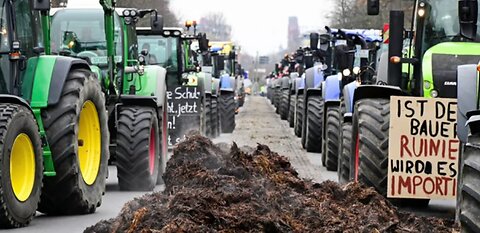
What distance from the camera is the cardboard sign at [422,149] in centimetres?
999

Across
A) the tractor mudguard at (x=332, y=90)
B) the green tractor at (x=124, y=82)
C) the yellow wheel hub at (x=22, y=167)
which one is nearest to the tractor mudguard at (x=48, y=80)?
the yellow wheel hub at (x=22, y=167)

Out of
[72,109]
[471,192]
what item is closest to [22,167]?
[72,109]

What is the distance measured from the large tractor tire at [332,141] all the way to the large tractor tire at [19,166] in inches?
304

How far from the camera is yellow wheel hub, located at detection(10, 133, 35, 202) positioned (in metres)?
9.54

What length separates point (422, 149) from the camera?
33.0 ft

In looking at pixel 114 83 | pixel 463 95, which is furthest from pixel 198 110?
pixel 463 95

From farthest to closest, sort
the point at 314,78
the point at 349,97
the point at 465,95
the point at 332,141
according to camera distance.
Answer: the point at 314,78, the point at 332,141, the point at 349,97, the point at 465,95

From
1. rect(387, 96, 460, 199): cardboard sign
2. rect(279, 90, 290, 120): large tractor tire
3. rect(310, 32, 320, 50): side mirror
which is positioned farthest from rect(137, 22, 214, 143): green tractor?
rect(279, 90, 290, 120): large tractor tire

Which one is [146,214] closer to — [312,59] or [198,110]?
[198,110]

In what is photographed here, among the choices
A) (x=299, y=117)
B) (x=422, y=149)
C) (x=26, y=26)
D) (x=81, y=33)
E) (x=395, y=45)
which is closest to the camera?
(x=422, y=149)

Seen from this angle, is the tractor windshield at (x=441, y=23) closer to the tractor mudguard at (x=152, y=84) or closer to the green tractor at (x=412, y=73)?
the green tractor at (x=412, y=73)

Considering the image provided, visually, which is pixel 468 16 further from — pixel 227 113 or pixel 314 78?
pixel 227 113

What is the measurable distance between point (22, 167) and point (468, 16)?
14.0 feet

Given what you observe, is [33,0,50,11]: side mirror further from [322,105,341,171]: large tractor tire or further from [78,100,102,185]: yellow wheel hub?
[322,105,341,171]: large tractor tire
